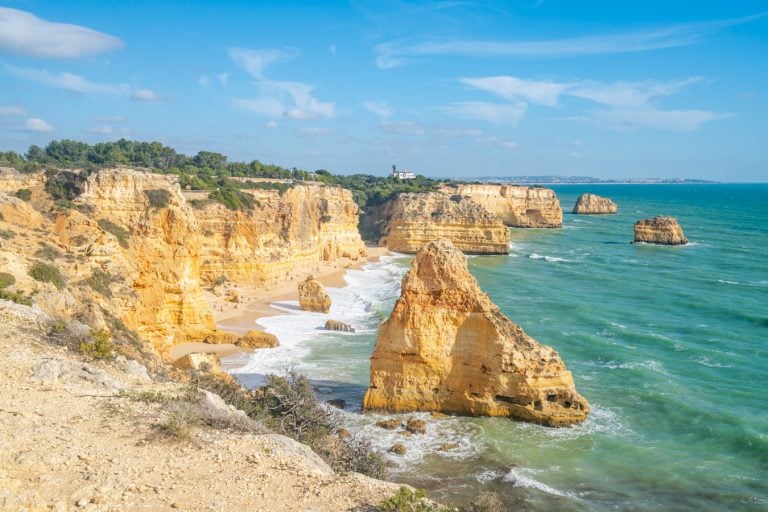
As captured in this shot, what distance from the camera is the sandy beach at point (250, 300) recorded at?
34.1 metres

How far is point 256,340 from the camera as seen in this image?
29125 mm

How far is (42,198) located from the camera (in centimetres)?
2605

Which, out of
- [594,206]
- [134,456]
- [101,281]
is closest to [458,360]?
[101,281]

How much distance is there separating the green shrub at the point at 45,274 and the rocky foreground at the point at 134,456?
216 inches

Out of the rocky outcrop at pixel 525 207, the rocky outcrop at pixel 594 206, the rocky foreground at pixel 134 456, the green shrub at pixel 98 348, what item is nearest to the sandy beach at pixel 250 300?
the green shrub at pixel 98 348

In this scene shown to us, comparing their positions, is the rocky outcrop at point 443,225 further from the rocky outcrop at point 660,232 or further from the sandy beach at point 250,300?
the sandy beach at point 250,300

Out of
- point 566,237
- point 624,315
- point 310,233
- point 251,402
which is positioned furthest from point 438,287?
point 566,237

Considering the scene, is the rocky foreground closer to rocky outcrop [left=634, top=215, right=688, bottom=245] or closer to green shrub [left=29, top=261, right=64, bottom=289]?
green shrub [left=29, top=261, right=64, bottom=289]

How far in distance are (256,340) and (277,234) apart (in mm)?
18528

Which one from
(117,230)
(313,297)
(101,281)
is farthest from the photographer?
(313,297)

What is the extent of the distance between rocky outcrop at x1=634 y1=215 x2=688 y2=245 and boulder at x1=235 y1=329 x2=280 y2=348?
197 feet

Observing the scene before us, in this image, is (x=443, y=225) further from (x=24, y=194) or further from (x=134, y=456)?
(x=134, y=456)

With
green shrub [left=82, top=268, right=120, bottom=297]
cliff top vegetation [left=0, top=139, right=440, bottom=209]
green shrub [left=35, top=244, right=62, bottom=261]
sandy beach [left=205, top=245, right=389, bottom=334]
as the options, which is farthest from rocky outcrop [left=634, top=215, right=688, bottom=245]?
green shrub [left=35, top=244, right=62, bottom=261]

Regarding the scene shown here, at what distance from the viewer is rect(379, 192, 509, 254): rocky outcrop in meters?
70.9
